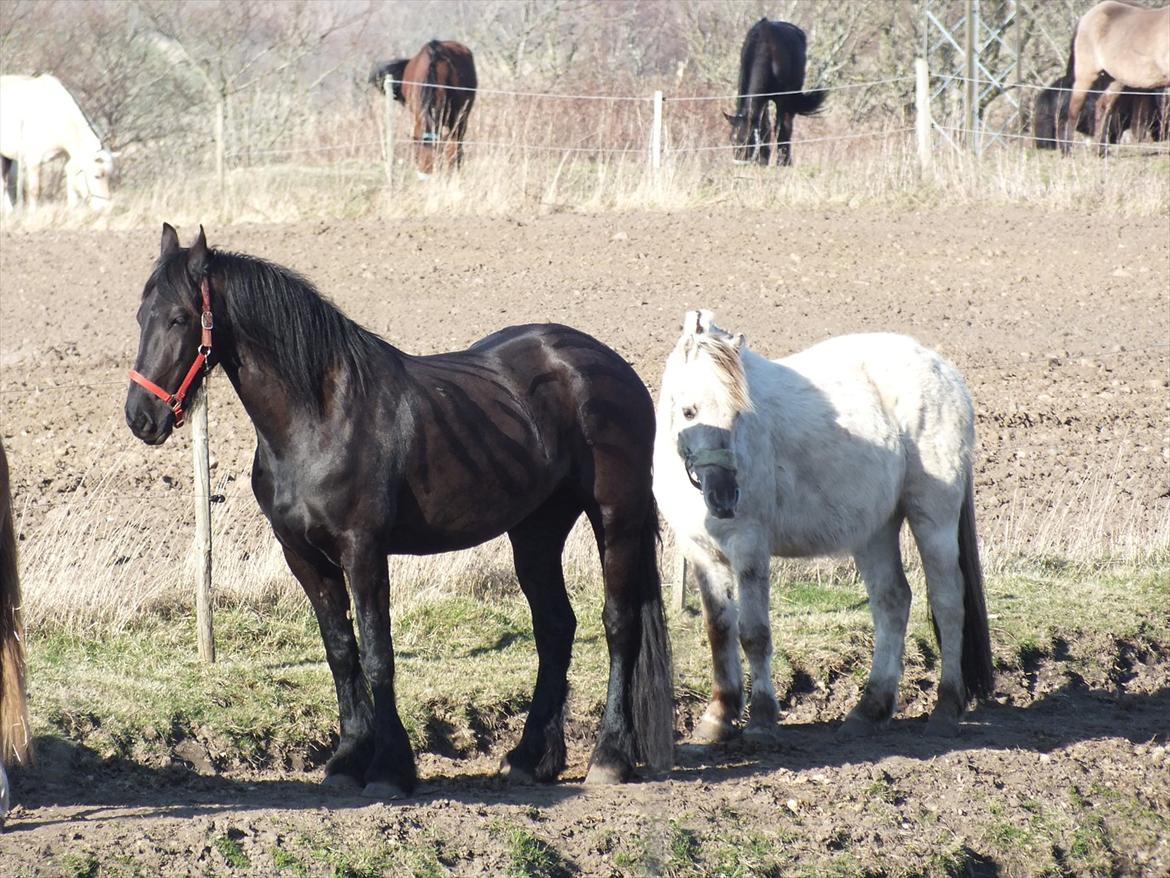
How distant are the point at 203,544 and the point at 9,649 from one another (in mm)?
2059

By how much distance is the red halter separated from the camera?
16.3 ft

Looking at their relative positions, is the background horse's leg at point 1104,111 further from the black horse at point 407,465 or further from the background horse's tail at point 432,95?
the black horse at point 407,465

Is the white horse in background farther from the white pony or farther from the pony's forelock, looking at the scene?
the pony's forelock

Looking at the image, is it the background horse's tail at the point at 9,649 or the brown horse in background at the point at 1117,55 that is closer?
the background horse's tail at the point at 9,649

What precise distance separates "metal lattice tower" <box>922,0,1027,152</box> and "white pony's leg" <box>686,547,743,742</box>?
14.5 metres

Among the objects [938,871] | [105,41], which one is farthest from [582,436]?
[105,41]

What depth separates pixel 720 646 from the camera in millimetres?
6059

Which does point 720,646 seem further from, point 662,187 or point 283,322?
point 662,187

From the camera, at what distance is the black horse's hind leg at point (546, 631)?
575 cm

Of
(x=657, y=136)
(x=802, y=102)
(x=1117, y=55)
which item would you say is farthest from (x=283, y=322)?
(x=1117, y=55)

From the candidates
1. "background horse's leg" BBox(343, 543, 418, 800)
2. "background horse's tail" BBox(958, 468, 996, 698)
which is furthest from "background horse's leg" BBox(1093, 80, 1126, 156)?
"background horse's leg" BBox(343, 543, 418, 800)

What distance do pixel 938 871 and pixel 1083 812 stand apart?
0.75 metres

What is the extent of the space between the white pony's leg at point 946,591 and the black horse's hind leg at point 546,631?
5.41 ft

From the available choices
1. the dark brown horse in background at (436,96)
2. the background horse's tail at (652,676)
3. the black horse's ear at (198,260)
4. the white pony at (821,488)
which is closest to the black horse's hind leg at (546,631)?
the background horse's tail at (652,676)
